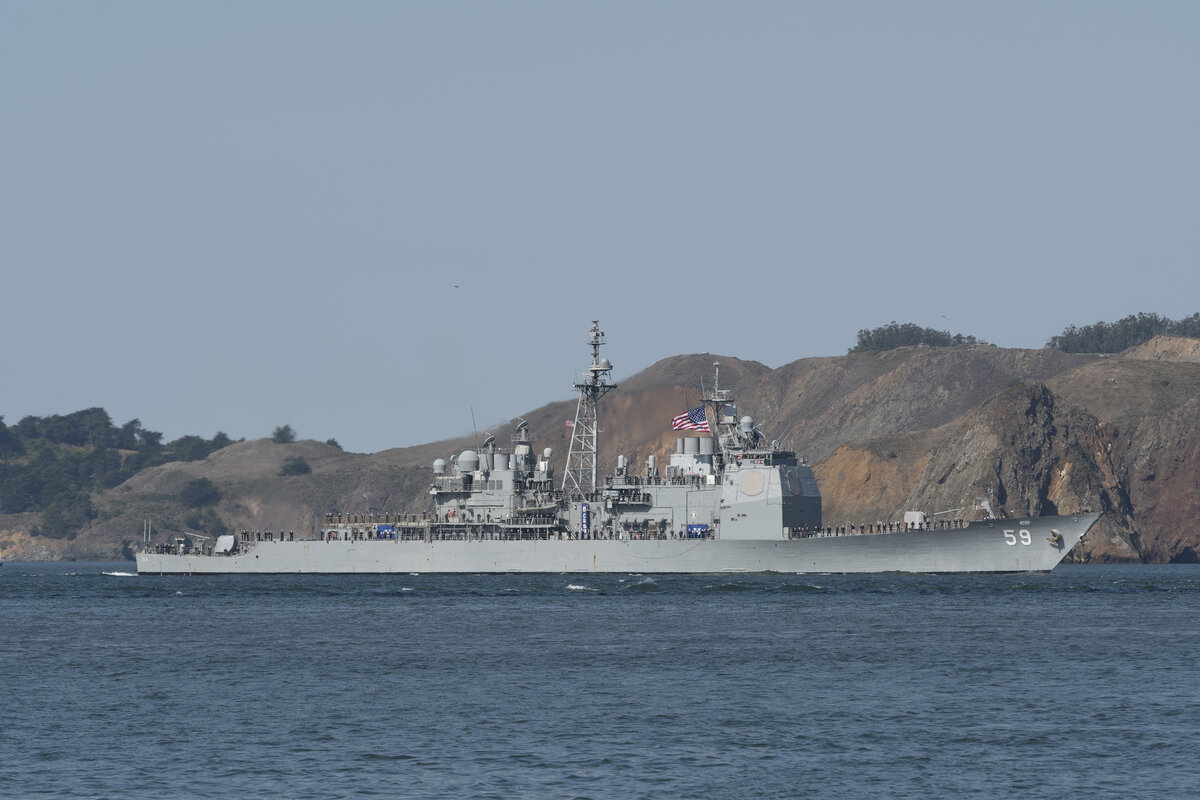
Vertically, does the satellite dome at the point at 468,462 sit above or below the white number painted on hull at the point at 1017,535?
above

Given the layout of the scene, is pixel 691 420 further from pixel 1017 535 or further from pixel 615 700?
pixel 615 700

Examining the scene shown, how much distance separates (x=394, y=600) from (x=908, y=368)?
377 feet

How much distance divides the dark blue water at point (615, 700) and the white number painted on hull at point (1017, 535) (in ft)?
46.2

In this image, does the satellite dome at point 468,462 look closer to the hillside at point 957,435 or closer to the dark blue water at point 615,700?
the hillside at point 957,435

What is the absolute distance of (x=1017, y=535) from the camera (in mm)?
79562

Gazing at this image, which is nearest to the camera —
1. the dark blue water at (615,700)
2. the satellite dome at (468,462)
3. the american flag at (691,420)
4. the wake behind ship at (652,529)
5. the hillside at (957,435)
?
the dark blue water at (615,700)

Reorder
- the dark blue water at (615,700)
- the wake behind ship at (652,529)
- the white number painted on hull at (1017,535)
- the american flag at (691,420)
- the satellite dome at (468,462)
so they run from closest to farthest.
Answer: the dark blue water at (615,700) → the white number painted on hull at (1017,535) → the wake behind ship at (652,529) → the american flag at (691,420) → the satellite dome at (468,462)

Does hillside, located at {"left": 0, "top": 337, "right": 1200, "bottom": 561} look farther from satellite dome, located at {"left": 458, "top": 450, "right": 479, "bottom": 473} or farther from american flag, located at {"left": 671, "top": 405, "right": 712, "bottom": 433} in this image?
american flag, located at {"left": 671, "top": 405, "right": 712, "bottom": 433}

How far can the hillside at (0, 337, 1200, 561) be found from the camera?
122125 mm

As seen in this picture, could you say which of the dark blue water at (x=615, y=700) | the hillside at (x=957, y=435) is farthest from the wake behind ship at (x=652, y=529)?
the hillside at (x=957, y=435)

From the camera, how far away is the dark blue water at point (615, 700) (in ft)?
88.5

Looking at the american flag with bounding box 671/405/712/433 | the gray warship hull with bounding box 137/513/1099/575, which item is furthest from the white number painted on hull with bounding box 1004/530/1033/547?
the american flag with bounding box 671/405/712/433

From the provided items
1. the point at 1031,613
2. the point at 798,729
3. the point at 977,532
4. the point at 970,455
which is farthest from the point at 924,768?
the point at 970,455

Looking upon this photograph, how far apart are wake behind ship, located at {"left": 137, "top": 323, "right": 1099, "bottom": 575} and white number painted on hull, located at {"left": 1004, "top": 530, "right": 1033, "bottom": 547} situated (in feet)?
0.18
